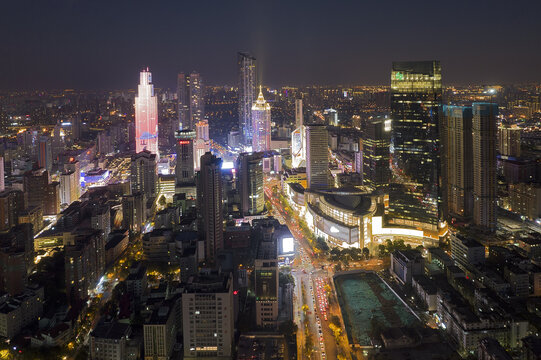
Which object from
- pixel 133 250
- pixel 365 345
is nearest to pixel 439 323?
pixel 365 345

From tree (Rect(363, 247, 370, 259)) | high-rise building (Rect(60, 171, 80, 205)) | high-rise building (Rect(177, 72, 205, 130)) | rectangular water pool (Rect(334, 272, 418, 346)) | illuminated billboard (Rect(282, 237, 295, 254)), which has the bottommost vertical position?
rectangular water pool (Rect(334, 272, 418, 346))

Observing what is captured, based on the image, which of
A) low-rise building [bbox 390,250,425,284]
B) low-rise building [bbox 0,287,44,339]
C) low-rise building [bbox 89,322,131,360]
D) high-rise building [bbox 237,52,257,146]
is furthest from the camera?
high-rise building [bbox 237,52,257,146]

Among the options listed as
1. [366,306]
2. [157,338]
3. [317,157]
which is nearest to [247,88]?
[317,157]

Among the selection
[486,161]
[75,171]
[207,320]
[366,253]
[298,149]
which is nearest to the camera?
[207,320]

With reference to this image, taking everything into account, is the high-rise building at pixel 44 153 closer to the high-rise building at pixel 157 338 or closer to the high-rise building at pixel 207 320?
the high-rise building at pixel 157 338

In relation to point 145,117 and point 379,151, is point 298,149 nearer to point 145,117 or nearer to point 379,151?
point 379,151

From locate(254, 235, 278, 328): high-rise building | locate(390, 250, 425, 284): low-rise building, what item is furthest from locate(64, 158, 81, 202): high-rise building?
locate(390, 250, 425, 284): low-rise building

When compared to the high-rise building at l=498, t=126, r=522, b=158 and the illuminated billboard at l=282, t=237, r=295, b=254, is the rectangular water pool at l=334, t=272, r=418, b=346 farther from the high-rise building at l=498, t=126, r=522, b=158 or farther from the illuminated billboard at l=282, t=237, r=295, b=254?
the high-rise building at l=498, t=126, r=522, b=158

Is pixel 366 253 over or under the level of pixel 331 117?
under
